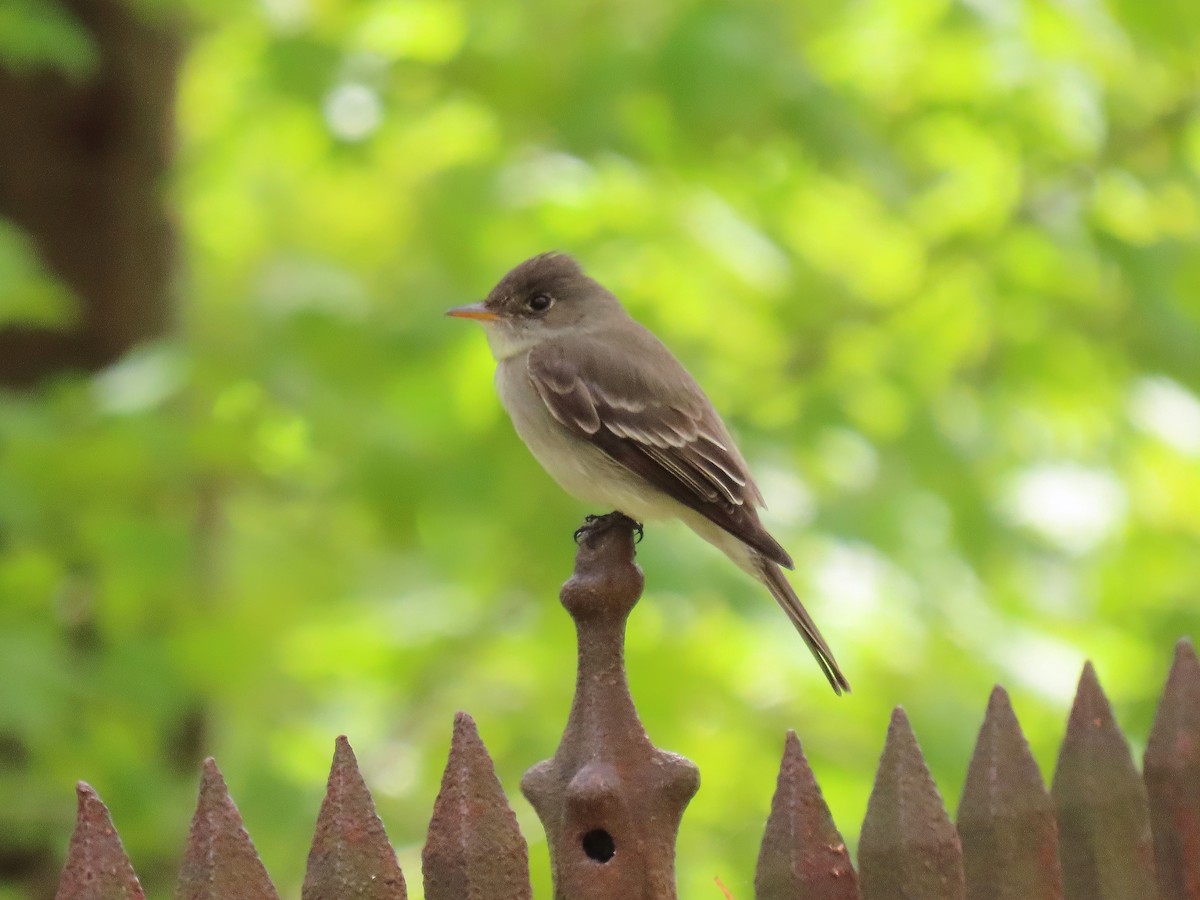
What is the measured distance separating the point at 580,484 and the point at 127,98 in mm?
3439

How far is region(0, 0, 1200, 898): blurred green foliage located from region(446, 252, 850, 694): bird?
64cm

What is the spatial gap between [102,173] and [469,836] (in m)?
5.01

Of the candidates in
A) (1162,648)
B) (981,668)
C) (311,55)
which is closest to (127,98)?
(311,55)

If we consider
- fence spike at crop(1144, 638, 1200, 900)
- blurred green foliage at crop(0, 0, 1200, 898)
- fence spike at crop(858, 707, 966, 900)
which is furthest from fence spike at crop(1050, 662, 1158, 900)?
blurred green foliage at crop(0, 0, 1200, 898)

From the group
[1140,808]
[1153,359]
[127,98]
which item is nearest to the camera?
[1140,808]

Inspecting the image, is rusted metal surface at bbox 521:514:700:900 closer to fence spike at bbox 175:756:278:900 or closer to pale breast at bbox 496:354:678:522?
fence spike at bbox 175:756:278:900

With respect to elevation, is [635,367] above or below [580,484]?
above

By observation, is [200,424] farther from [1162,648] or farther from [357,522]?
[1162,648]

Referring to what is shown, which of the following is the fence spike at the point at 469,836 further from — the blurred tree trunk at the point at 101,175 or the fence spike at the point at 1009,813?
the blurred tree trunk at the point at 101,175

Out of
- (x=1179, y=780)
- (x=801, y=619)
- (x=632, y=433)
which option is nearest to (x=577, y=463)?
(x=632, y=433)

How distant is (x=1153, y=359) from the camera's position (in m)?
4.96

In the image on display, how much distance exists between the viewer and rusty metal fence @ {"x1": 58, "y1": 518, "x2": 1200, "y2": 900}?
5.57 ft

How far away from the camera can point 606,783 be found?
1.86 meters

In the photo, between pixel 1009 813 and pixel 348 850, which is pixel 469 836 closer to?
pixel 348 850
